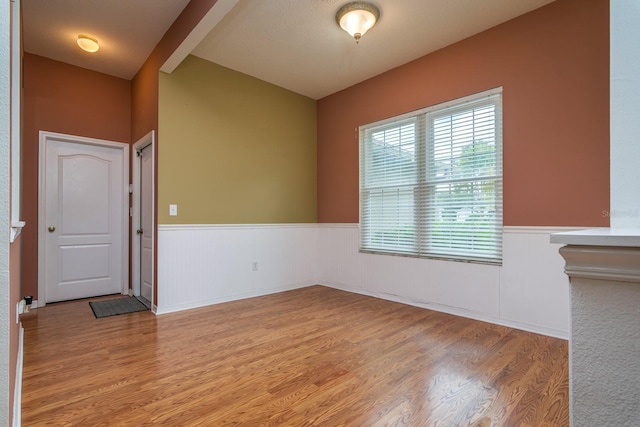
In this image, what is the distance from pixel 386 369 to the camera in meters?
2.16

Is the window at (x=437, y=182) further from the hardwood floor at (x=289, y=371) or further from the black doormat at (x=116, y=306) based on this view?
the black doormat at (x=116, y=306)

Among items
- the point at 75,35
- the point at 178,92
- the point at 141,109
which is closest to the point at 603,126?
the point at 178,92

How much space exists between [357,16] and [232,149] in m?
2.07

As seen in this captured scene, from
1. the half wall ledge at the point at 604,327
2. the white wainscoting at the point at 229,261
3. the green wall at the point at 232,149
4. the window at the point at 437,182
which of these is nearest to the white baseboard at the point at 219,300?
the white wainscoting at the point at 229,261

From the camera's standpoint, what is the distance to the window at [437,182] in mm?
3152

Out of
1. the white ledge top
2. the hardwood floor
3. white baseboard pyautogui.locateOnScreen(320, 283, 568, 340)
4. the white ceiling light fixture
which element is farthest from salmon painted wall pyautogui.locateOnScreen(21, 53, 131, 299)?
the white ledge top

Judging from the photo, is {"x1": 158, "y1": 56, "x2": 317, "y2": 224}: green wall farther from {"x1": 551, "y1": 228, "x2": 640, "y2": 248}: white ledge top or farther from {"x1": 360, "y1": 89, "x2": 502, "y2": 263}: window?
{"x1": 551, "y1": 228, "x2": 640, "y2": 248}: white ledge top

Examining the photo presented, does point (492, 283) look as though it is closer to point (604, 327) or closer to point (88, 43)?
point (604, 327)

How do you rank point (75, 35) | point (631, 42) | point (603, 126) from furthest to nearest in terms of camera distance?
point (75, 35), point (603, 126), point (631, 42)

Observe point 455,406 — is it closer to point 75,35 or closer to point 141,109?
point 141,109

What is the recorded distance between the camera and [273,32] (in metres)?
3.23

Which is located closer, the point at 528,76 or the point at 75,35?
the point at 528,76

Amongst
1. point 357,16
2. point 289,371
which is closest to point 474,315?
point 289,371

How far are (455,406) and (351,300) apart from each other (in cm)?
223
